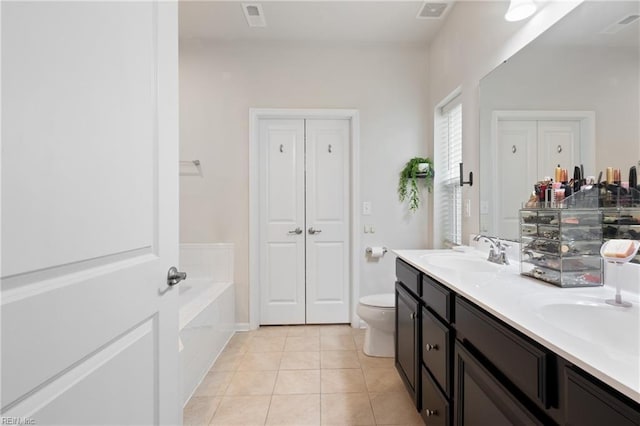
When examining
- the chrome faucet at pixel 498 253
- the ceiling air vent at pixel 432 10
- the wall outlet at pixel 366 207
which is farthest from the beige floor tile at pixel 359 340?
the ceiling air vent at pixel 432 10

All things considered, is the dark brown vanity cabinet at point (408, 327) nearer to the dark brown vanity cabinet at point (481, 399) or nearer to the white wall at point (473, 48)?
the dark brown vanity cabinet at point (481, 399)

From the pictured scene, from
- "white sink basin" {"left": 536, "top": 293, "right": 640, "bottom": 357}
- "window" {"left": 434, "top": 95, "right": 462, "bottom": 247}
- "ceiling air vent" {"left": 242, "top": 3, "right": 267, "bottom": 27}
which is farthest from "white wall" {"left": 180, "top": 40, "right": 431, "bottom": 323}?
"white sink basin" {"left": 536, "top": 293, "right": 640, "bottom": 357}

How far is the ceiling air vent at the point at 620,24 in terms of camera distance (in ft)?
3.66

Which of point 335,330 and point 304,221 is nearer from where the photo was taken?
point 335,330

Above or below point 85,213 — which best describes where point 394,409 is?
below

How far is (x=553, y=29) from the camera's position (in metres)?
1.45

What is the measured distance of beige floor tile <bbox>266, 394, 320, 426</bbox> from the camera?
1736 millimetres

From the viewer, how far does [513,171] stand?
176 cm

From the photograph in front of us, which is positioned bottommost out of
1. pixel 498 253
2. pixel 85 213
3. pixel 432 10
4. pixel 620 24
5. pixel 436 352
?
pixel 436 352

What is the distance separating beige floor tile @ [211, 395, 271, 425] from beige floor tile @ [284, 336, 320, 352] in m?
0.69

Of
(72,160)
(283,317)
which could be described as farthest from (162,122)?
(283,317)

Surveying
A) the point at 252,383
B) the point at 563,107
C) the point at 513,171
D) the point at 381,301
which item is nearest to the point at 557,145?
the point at 563,107

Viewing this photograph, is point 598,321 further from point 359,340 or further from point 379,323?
point 359,340

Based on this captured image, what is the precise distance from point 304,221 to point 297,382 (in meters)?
1.50
